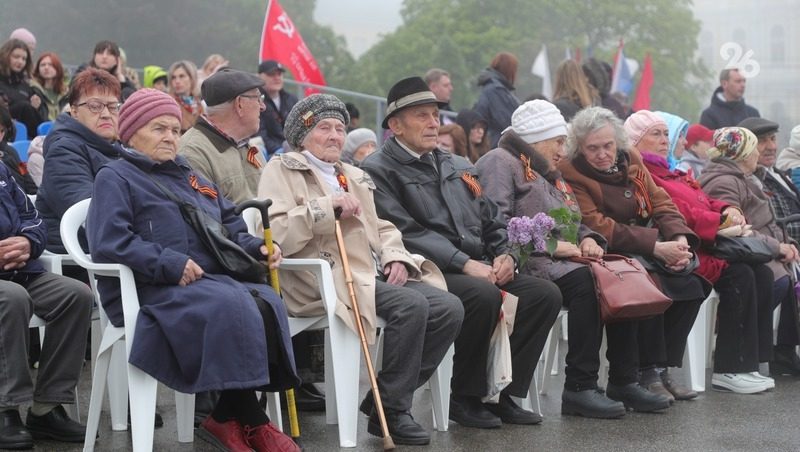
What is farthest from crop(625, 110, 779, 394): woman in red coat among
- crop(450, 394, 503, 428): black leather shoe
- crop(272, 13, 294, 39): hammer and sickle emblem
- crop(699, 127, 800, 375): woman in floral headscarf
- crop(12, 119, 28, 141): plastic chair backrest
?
crop(272, 13, 294, 39): hammer and sickle emblem

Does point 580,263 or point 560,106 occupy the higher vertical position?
point 560,106

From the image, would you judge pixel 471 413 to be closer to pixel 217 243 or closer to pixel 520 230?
pixel 520 230

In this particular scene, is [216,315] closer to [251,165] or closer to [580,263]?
A: [251,165]

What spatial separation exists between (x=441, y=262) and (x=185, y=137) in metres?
1.43

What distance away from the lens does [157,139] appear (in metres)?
5.31

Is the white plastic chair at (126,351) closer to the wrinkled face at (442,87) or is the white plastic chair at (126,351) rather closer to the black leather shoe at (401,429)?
the black leather shoe at (401,429)

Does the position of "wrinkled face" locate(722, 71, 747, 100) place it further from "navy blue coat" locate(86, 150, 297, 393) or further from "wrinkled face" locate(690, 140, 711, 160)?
"navy blue coat" locate(86, 150, 297, 393)

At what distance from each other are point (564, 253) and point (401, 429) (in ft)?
5.07

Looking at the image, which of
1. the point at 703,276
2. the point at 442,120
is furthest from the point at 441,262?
the point at 442,120

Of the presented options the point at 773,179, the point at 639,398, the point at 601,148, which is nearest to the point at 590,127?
the point at 601,148

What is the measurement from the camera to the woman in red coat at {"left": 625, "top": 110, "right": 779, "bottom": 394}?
767 cm

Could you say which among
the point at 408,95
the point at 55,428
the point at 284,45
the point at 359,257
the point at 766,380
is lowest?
the point at 766,380

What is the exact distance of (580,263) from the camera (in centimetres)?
674

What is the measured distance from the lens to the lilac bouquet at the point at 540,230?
643 centimetres
